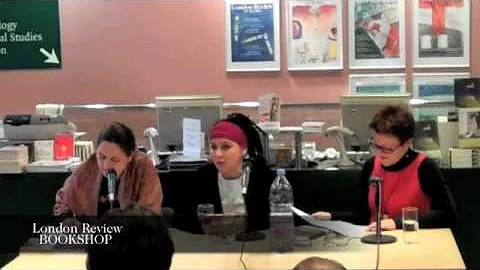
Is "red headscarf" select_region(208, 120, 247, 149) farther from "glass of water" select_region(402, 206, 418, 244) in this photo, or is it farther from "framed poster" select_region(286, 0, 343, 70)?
"framed poster" select_region(286, 0, 343, 70)

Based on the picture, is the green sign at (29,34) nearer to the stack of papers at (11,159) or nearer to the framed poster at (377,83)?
the stack of papers at (11,159)

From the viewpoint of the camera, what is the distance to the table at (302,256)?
2.62 meters

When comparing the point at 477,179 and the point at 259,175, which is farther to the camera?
the point at 477,179

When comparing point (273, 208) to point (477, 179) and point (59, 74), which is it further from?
point (59, 74)

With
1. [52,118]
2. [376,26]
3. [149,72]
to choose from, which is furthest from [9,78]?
[376,26]

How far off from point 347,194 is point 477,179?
2.59 feet

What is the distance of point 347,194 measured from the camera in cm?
425

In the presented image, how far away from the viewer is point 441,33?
584cm

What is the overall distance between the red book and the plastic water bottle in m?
1.51

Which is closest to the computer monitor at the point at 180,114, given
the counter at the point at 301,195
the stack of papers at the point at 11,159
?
the counter at the point at 301,195

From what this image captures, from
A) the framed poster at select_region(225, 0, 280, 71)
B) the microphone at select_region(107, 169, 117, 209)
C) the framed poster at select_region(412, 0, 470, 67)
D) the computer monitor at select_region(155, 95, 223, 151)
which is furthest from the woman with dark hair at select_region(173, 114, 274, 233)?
the framed poster at select_region(412, 0, 470, 67)

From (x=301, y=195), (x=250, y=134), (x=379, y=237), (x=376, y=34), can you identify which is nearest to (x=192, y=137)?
(x=250, y=134)

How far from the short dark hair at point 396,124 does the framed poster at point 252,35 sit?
275 cm

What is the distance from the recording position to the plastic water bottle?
2875 millimetres
